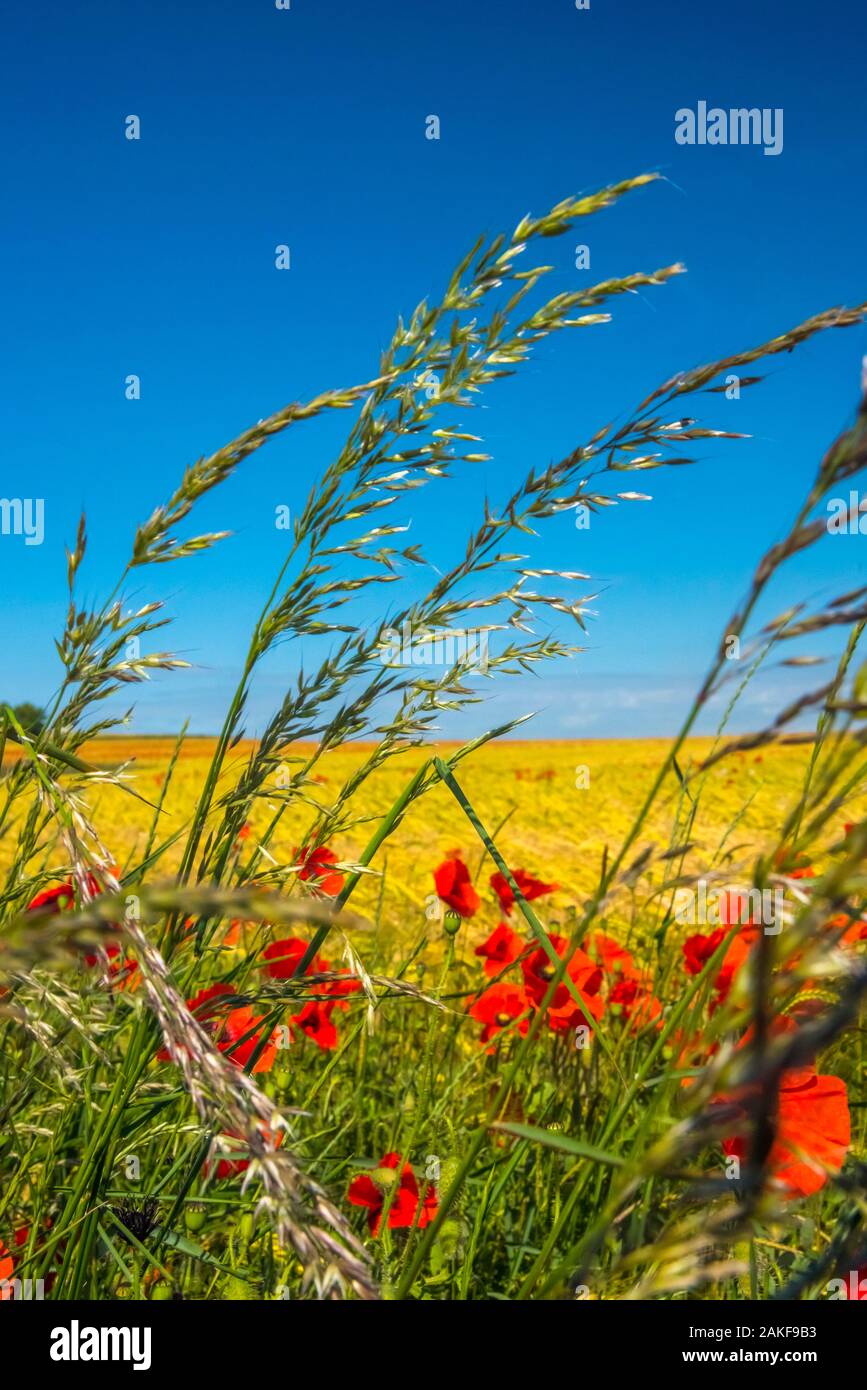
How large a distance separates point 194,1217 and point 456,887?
88 centimetres

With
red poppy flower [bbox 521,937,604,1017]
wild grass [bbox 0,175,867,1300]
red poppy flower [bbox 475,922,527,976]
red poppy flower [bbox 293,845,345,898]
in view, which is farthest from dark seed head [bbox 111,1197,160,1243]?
red poppy flower [bbox 475,922,527,976]

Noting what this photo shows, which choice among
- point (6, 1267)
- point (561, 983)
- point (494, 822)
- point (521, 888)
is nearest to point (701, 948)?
point (561, 983)

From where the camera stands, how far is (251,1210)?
1.44 meters

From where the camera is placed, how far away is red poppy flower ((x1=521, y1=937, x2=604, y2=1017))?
1.80 meters

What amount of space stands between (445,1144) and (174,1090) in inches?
37.0

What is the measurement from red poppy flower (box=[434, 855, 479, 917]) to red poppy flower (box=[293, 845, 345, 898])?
0.56 metres

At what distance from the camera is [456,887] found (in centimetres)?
215

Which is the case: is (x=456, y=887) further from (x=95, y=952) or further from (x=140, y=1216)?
(x=95, y=952)

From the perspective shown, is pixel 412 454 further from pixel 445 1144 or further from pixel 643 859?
pixel 445 1144

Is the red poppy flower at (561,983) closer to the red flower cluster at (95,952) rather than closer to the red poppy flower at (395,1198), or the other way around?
the red poppy flower at (395,1198)

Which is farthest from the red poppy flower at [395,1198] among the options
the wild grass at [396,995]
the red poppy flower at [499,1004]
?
the red poppy flower at [499,1004]

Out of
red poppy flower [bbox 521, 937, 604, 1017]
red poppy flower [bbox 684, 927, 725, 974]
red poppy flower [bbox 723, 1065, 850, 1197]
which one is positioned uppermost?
red poppy flower [bbox 684, 927, 725, 974]

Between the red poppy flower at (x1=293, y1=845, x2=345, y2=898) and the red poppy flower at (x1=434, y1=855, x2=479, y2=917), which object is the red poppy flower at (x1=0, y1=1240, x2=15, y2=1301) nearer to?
the red poppy flower at (x1=293, y1=845, x2=345, y2=898)
